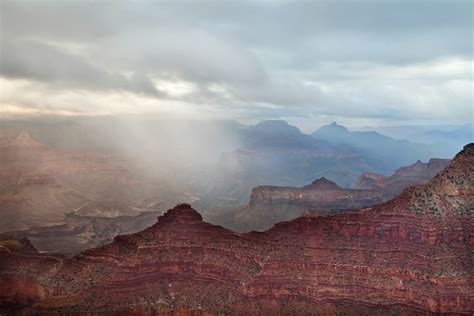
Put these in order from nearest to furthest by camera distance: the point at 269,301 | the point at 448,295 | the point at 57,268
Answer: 1. the point at 448,295
2. the point at 269,301
3. the point at 57,268

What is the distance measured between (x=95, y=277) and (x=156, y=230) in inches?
501

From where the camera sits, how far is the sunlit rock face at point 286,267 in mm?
81250

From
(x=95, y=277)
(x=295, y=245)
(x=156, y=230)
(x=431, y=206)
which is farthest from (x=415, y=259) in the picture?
(x=95, y=277)

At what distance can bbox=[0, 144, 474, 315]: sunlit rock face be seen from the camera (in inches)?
3199

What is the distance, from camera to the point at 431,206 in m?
88.2

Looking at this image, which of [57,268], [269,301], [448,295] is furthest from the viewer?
[57,268]

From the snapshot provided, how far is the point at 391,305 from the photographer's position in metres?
80.4

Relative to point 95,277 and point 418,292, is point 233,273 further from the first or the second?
point 418,292

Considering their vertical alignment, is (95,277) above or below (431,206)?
below

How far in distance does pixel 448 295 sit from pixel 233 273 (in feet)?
109

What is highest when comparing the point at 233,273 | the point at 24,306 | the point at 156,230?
the point at 156,230

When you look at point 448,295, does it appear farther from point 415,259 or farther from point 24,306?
point 24,306

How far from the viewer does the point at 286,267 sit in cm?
8575

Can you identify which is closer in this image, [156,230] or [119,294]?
[119,294]
